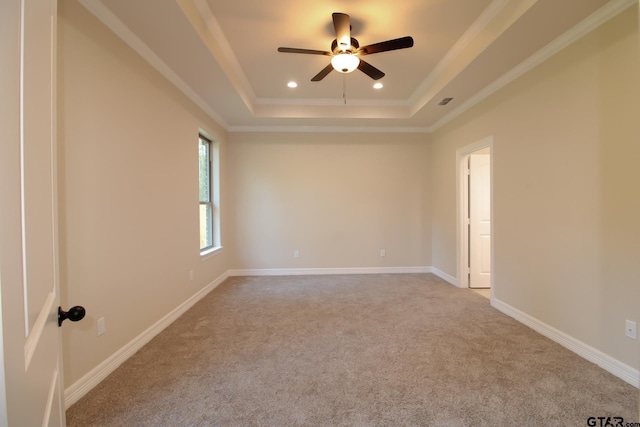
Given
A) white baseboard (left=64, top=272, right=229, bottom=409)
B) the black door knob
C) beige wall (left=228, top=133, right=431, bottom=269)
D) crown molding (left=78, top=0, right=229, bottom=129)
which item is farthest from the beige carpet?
crown molding (left=78, top=0, right=229, bottom=129)

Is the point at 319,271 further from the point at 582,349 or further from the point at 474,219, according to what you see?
the point at 582,349

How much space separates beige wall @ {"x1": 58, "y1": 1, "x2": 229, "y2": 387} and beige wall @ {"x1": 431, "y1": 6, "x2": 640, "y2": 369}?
12.1 ft

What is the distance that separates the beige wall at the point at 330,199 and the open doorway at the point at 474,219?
954 millimetres

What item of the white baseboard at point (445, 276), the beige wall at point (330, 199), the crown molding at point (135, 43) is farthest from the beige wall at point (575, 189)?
the crown molding at point (135, 43)

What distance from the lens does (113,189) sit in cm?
217

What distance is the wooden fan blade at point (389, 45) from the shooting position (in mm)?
2260

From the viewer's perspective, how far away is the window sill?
3.97m

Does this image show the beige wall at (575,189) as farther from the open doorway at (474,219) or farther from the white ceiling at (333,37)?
the open doorway at (474,219)

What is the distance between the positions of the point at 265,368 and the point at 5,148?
2074mm

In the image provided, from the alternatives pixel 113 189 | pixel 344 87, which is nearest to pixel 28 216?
pixel 113 189

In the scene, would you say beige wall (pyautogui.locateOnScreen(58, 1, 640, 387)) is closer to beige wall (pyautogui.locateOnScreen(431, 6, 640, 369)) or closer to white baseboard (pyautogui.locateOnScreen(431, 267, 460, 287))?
beige wall (pyautogui.locateOnScreen(431, 6, 640, 369))

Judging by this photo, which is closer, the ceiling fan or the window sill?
the ceiling fan

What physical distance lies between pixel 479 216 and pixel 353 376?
3295mm

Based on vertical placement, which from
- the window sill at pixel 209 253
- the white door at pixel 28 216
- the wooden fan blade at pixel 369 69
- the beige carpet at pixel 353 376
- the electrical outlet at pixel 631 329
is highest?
the wooden fan blade at pixel 369 69
